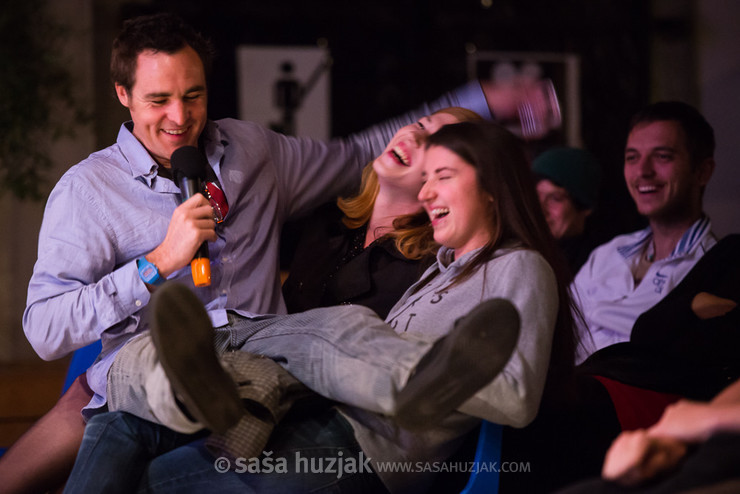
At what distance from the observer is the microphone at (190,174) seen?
1792mm

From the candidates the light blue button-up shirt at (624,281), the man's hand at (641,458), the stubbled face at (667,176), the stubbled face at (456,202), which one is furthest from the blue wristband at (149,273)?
the stubbled face at (667,176)

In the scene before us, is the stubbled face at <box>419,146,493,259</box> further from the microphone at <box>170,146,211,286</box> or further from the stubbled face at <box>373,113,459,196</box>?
the microphone at <box>170,146,211,286</box>

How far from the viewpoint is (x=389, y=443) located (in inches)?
63.1

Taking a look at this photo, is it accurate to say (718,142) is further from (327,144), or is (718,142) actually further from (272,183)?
(272,183)

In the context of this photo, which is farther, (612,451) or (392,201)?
(392,201)

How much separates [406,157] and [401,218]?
0.57ft

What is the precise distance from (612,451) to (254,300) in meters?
1.16

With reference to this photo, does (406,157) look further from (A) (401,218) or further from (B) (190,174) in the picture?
(B) (190,174)

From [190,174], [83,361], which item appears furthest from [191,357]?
[83,361]

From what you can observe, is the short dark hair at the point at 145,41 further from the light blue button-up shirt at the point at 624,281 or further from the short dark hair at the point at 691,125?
the short dark hair at the point at 691,125

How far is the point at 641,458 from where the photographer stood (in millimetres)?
1082

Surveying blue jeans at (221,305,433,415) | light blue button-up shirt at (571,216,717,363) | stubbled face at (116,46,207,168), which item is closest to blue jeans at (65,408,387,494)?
blue jeans at (221,305,433,415)

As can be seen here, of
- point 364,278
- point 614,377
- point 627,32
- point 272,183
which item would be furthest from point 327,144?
point 627,32

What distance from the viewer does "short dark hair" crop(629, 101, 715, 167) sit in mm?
2672
